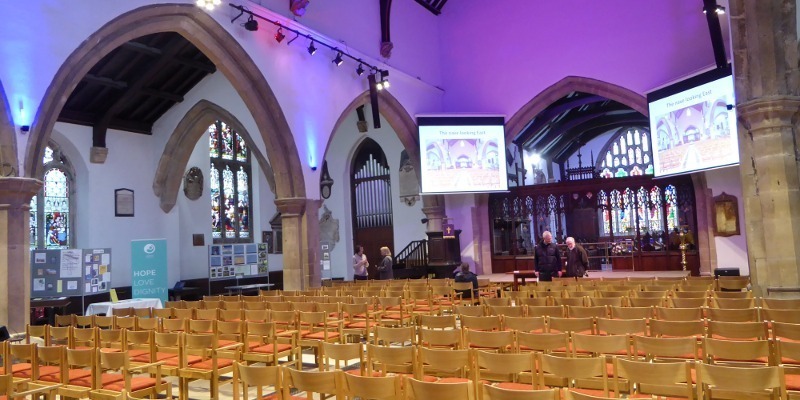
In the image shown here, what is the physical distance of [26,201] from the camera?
7.99 meters

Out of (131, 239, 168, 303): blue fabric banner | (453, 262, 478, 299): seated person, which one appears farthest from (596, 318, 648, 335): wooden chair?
(131, 239, 168, 303): blue fabric banner

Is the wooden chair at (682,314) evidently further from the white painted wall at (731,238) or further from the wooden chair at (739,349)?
the white painted wall at (731,238)

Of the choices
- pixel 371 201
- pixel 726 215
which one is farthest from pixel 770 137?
pixel 371 201

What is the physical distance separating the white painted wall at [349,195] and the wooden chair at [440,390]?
16106mm

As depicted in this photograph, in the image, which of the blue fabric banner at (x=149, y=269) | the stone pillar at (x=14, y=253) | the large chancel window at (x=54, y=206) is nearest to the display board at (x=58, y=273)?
the blue fabric banner at (x=149, y=269)

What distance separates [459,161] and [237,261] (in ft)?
21.3

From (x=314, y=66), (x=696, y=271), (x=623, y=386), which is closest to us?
(x=623, y=386)

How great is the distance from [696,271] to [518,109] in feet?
20.7

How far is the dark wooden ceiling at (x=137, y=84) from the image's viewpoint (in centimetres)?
1295

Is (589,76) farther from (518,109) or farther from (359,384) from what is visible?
(359,384)

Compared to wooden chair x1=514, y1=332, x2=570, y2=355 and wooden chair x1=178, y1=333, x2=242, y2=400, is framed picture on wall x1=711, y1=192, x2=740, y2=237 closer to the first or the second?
wooden chair x1=514, y1=332, x2=570, y2=355

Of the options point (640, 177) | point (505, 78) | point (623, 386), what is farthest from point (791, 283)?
point (505, 78)

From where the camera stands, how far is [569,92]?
16891 mm

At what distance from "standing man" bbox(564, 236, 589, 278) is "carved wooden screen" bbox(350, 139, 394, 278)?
30.9 ft
